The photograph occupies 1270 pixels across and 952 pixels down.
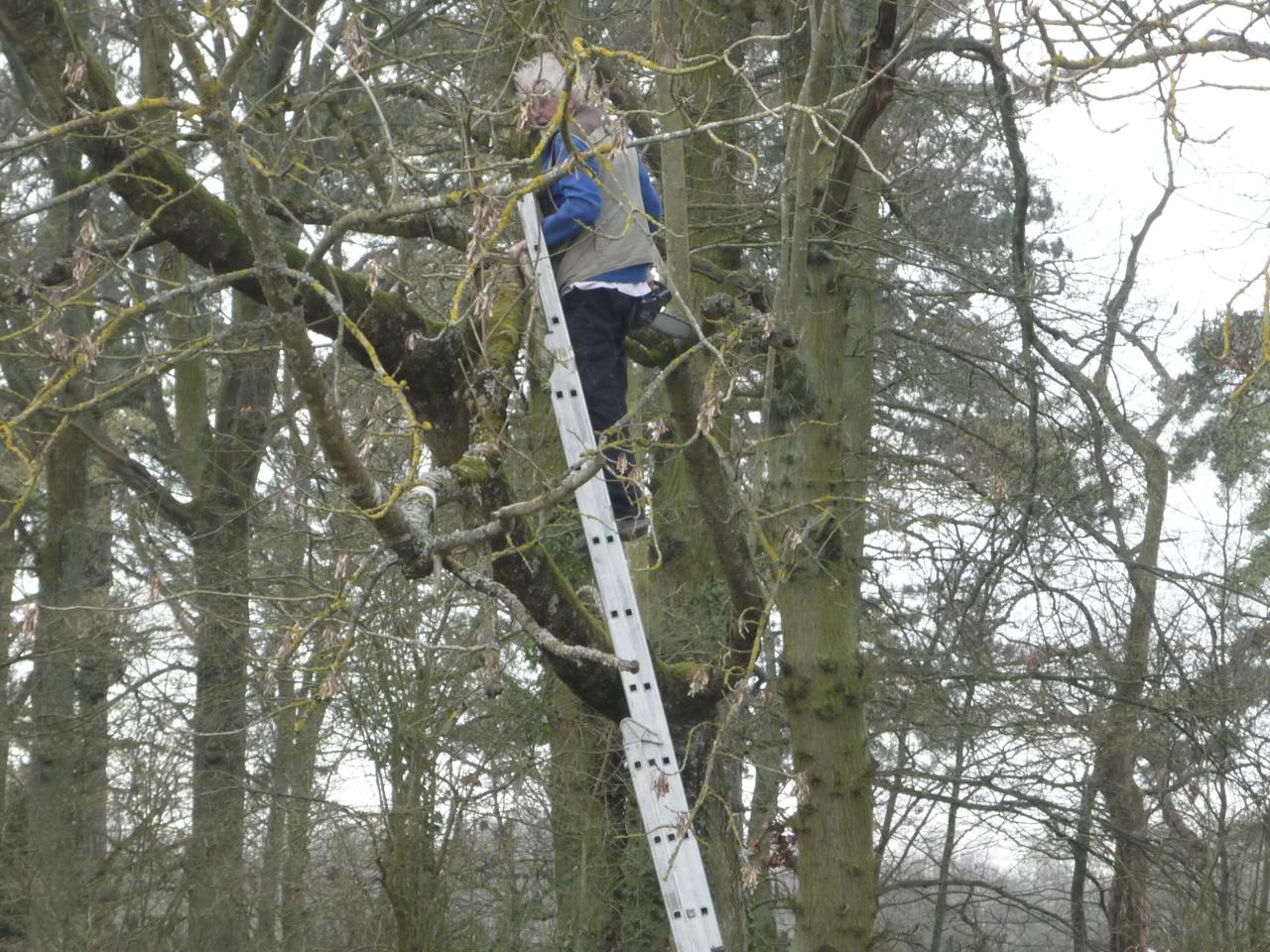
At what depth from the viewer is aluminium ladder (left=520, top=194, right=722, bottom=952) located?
14.9 feet

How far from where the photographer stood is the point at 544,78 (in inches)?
158

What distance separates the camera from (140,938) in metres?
9.23

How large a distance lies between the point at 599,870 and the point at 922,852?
5.10 metres

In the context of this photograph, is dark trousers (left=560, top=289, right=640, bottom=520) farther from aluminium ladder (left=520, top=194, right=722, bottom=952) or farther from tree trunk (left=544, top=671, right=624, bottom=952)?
tree trunk (left=544, top=671, right=624, bottom=952)

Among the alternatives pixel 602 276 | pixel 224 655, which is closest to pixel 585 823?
pixel 224 655

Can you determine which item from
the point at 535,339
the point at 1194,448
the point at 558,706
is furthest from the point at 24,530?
the point at 1194,448

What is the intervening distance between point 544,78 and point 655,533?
1912 millimetres

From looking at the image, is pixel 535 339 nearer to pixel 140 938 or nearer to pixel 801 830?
pixel 801 830

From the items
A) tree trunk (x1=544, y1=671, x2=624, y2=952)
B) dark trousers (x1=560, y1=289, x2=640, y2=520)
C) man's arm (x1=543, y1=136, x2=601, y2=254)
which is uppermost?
man's arm (x1=543, y1=136, x2=601, y2=254)

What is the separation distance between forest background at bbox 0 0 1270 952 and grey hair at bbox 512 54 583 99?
119 millimetres

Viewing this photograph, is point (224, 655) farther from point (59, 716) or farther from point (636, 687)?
point (636, 687)

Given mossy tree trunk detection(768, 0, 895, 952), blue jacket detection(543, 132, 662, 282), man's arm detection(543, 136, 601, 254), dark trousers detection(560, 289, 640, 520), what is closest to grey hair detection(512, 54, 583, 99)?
blue jacket detection(543, 132, 662, 282)

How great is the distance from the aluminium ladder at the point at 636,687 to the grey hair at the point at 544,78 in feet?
1.69

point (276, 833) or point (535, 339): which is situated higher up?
point (535, 339)
